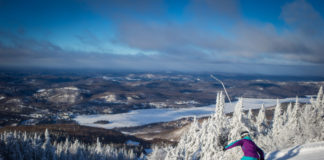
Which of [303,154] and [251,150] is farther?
[303,154]

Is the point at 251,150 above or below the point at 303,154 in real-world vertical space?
above

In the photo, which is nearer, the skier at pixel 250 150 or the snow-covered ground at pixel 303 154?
the skier at pixel 250 150

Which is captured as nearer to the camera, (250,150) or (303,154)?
(250,150)

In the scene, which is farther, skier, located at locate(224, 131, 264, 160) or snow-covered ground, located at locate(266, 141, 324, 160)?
snow-covered ground, located at locate(266, 141, 324, 160)

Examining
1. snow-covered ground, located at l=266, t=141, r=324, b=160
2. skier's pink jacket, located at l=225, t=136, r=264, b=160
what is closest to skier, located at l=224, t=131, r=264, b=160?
skier's pink jacket, located at l=225, t=136, r=264, b=160

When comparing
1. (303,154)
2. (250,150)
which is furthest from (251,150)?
(303,154)

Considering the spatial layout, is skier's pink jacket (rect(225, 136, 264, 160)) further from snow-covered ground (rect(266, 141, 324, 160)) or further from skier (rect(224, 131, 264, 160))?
snow-covered ground (rect(266, 141, 324, 160))

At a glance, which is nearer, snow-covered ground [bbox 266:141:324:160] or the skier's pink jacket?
the skier's pink jacket

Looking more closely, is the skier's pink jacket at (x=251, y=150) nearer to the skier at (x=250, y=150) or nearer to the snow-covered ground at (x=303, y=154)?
the skier at (x=250, y=150)

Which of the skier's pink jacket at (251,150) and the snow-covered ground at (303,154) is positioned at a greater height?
the skier's pink jacket at (251,150)

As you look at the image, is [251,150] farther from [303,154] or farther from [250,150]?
[303,154]

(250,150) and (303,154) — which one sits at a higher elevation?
(250,150)

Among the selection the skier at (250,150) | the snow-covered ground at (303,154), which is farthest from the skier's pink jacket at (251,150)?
the snow-covered ground at (303,154)

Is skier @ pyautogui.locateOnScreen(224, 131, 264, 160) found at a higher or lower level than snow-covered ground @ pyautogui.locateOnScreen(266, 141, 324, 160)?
higher
